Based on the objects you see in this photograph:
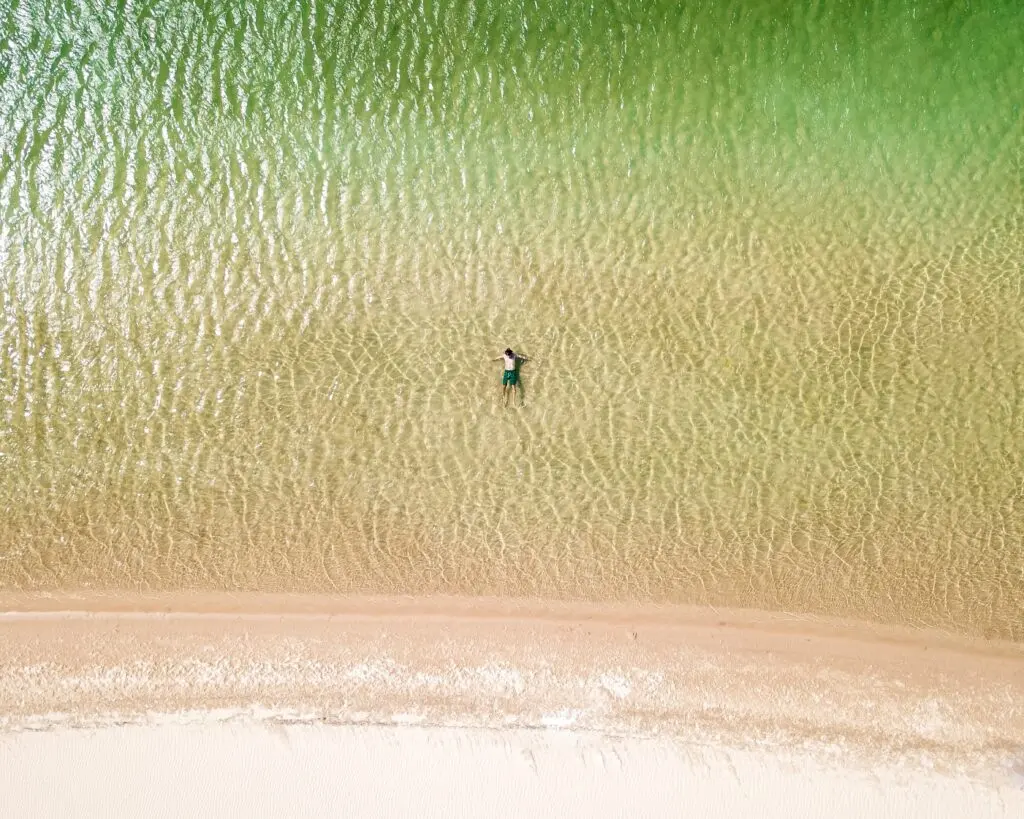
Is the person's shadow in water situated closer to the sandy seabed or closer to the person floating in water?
the person floating in water

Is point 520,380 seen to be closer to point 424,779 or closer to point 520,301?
point 520,301

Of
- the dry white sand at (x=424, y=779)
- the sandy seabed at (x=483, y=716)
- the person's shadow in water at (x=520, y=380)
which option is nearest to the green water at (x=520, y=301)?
the person's shadow in water at (x=520, y=380)

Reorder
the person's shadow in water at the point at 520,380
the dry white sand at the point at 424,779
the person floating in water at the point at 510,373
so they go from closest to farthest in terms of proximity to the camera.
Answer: the dry white sand at the point at 424,779 < the person floating in water at the point at 510,373 < the person's shadow in water at the point at 520,380

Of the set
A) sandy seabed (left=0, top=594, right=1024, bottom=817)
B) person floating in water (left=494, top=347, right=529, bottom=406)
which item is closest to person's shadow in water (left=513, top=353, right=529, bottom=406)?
person floating in water (left=494, top=347, right=529, bottom=406)

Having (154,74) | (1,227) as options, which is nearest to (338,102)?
(154,74)

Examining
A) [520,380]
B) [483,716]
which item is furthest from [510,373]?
[483,716]

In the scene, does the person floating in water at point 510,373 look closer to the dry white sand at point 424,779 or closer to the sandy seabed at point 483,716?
the sandy seabed at point 483,716

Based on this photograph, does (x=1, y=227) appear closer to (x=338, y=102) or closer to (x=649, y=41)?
(x=338, y=102)
